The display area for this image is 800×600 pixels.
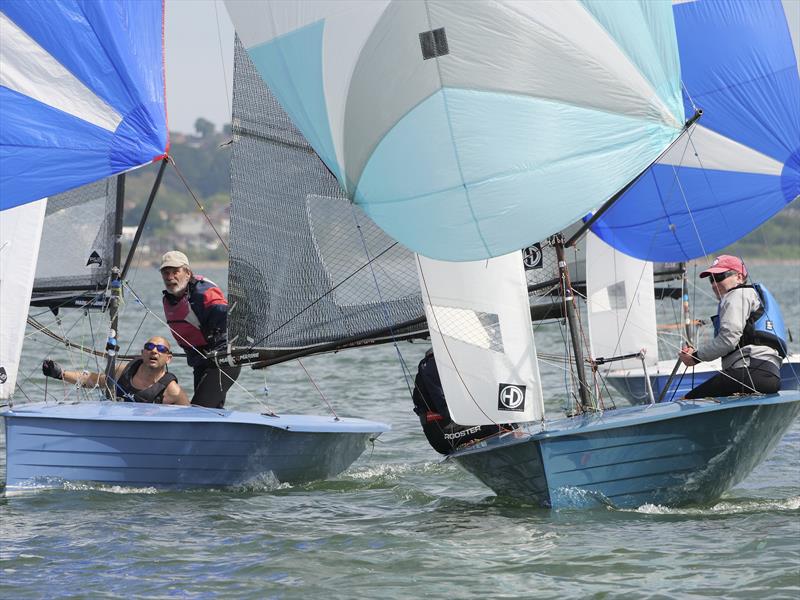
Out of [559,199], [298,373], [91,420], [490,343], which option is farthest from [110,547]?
[298,373]

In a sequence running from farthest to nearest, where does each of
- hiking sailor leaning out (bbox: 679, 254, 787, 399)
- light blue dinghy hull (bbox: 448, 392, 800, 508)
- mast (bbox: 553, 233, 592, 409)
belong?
mast (bbox: 553, 233, 592, 409) < hiking sailor leaning out (bbox: 679, 254, 787, 399) < light blue dinghy hull (bbox: 448, 392, 800, 508)

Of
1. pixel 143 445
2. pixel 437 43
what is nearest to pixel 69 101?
pixel 143 445

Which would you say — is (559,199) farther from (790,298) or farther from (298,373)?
(790,298)

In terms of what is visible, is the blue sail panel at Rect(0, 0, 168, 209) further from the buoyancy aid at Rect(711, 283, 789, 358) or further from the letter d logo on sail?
the buoyancy aid at Rect(711, 283, 789, 358)

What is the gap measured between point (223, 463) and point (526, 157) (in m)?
2.92

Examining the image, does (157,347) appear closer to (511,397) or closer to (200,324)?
(200,324)

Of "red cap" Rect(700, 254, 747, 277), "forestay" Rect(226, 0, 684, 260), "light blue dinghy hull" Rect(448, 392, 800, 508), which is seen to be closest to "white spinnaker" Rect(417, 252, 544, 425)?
"light blue dinghy hull" Rect(448, 392, 800, 508)

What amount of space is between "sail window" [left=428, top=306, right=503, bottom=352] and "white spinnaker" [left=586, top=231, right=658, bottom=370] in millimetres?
4917

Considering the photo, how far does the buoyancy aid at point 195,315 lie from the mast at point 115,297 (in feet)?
1.22

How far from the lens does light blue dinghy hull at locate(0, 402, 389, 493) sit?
8461 millimetres

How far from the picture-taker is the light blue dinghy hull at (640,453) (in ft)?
24.6

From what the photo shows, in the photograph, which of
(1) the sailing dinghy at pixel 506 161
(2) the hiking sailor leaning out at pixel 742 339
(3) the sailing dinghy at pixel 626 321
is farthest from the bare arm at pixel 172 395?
(3) the sailing dinghy at pixel 626 321

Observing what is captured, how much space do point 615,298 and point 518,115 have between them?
6051mm

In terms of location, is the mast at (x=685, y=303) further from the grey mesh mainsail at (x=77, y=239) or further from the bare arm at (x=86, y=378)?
the bare arm at (x=86, y=378)
